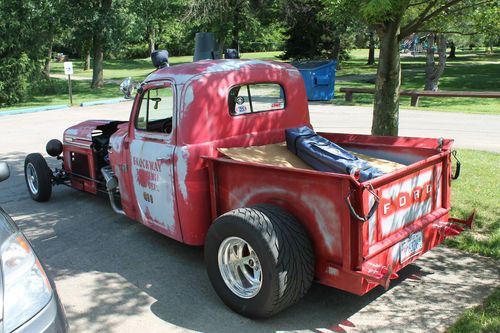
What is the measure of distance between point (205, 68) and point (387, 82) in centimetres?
319

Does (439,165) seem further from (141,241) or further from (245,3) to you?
(245,3)

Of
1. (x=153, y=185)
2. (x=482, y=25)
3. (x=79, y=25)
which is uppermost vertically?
(x=79, y=25)

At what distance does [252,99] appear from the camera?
16.7 ft

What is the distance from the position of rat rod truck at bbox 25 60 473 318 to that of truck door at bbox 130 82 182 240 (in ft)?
0.04

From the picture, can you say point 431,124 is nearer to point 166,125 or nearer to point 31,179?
point 166,125

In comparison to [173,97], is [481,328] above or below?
below

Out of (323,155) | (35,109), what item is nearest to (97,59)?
(35,109)

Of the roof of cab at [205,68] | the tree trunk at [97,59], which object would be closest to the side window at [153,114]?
the roof of cab at [205,68]

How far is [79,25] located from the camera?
22781mm

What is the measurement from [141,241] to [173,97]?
1.81m

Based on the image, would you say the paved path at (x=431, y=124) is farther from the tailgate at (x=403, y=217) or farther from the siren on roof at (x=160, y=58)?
the siren on roof at (x=160, y=58)

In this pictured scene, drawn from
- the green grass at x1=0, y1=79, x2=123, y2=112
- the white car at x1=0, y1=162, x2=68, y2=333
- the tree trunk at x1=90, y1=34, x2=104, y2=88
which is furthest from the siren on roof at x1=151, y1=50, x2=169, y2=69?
the tree trunk at x1=90, y1=34, x2=104, y2=88

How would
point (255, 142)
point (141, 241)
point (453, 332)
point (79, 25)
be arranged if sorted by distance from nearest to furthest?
point (453, 332), point (255, 142), point (141, 241), point (79, 25)

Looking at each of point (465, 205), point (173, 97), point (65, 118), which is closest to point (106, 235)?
point (173, 97)
